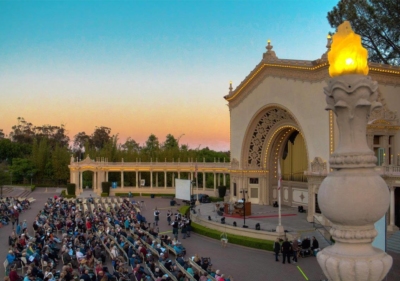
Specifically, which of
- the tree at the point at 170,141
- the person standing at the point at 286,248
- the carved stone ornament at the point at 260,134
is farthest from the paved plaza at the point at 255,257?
the tree at the point at 170,141

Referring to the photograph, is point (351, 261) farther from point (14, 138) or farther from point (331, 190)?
point (14, 138)

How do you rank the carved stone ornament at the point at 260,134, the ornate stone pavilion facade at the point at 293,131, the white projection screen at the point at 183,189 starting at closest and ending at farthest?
1. the ornate stone pavilion facade at the point at 293,131
2. the carved stone ornament at the point at 260,134
3. the white projection screen at the point at 183,189

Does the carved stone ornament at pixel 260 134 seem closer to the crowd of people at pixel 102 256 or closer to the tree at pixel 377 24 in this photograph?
the tree at pixel 377 24

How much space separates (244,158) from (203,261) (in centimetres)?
2330

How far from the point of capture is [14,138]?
105 metres

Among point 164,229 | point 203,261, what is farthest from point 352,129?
point 164,229

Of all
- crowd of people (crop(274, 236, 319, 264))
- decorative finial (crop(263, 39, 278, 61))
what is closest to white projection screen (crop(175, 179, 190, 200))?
decorative finial (crop(263, 39, 278, 61))

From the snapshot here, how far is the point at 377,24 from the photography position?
114 feet

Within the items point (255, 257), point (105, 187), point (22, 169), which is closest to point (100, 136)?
point (22, 169)

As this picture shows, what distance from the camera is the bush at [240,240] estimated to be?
74.2ft

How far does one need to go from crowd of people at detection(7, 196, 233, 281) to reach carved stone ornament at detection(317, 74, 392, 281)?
8253 millimetres

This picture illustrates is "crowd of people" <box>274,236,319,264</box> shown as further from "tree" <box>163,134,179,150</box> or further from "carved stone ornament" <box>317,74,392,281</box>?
"tree" <box>163,134,179,150</box>

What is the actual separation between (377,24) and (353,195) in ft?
113

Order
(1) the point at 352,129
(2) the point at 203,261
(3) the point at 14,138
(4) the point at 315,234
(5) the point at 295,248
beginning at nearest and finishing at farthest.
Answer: (1) the point at 352,129 → (2) the point at 203,261 → (5) the point at 295,248 → (4) the point at 315,234 → (3) the point at 14,138
